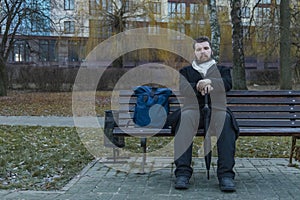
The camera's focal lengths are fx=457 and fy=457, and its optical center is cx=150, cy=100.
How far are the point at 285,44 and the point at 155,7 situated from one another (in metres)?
11.6

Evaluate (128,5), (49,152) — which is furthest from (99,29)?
(49,152)

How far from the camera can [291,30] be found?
2120cm

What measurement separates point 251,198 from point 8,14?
62.9 feet

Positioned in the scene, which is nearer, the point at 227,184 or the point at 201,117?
the point at 227,184

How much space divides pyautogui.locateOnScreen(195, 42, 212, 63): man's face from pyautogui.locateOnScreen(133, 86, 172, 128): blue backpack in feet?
2.29

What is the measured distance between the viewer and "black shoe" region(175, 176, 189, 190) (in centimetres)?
459

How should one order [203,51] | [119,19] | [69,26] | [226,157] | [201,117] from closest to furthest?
[226,157] → [201,117] → [203,51] → [119,19] → [69,26]

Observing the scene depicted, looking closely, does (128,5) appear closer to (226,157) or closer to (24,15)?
(24,15)

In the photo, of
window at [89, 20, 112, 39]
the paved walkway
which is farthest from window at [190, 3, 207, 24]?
the paved walkway

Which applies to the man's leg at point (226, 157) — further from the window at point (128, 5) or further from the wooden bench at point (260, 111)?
the window at point (128, 5)

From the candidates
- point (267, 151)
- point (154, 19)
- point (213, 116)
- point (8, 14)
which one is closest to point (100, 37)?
point (154, 19)

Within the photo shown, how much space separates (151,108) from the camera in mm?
5391

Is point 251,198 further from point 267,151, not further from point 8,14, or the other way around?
point 8,14

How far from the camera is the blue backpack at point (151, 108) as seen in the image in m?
5.36
